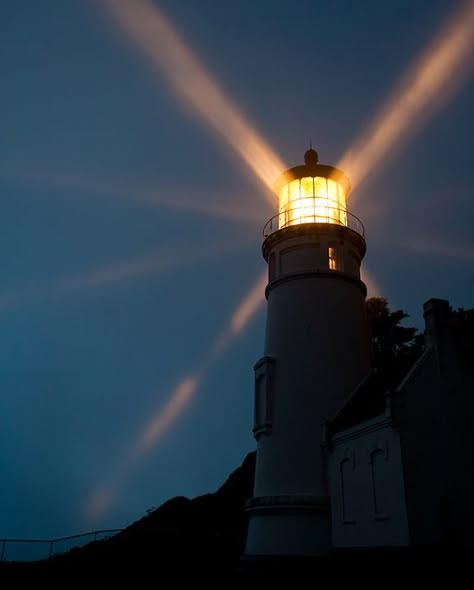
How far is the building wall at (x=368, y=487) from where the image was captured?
1471 cm

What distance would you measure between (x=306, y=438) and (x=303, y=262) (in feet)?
22.5

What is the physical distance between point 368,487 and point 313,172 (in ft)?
42.1

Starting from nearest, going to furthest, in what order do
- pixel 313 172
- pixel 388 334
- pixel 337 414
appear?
1. pixel 337 414
2. pixel 313 172
3. pixel 388 334

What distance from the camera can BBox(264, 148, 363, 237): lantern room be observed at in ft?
75.1

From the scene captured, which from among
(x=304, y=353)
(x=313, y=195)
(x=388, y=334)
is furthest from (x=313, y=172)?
(x=388, y=334)

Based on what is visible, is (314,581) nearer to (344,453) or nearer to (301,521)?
(301,521)

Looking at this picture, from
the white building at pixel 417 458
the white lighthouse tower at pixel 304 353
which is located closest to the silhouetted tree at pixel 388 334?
the white lighthouse tower at pixel 304 353

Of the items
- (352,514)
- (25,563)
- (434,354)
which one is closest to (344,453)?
(352,514)

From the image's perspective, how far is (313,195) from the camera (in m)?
23.1

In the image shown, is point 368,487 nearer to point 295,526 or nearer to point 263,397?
point 295,526

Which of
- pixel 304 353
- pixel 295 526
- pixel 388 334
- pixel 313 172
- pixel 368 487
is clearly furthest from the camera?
pixel 388 334

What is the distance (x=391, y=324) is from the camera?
30.2m

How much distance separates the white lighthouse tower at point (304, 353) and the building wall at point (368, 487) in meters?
1.08

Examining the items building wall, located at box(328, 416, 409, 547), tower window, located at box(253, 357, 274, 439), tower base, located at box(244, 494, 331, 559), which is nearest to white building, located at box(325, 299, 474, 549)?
building wall, located at box(328, 416, 409, 547)
